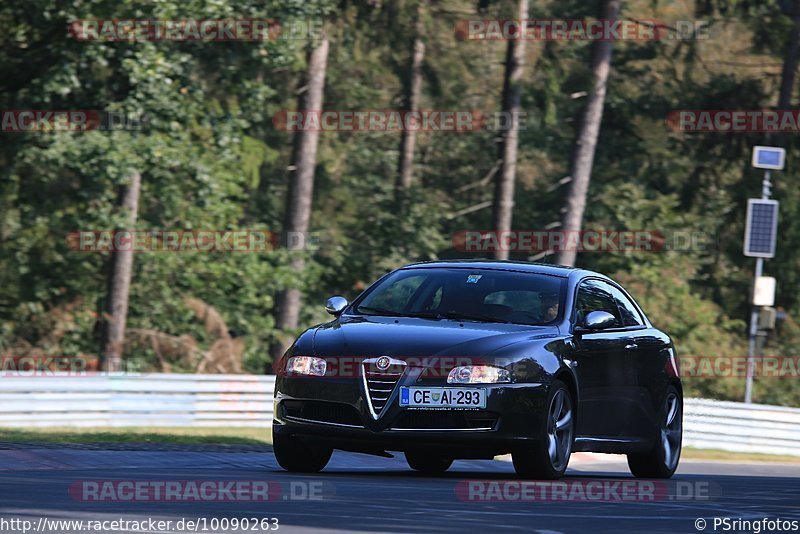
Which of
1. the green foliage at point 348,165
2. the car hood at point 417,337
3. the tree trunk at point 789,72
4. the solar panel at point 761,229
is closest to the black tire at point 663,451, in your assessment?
the car hood at point 417,337

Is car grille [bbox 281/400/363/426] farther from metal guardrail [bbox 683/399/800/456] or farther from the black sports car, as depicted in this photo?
metal guardrail [bbox 683/399/800/456]

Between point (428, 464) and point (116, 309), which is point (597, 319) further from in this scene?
point (116, 309)

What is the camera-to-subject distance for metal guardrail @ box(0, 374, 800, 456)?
2206 centimetres

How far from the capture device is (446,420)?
426 inches

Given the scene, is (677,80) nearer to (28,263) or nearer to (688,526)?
(28,263)

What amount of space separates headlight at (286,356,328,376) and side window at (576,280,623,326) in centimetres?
218

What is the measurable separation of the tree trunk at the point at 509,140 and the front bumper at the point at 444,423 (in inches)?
899

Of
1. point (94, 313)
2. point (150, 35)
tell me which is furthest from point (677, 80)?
point (150, 35)

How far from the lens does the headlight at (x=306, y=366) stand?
11156mm

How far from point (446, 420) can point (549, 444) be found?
804mm

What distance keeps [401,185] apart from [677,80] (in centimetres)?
800

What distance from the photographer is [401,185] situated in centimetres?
4384

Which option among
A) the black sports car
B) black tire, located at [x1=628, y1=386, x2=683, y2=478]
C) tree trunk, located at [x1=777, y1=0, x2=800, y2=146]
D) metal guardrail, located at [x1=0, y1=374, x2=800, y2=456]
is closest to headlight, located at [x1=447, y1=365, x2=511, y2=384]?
the black sports car

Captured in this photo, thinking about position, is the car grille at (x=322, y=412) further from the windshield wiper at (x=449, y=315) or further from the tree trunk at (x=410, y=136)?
the tree trunk at (x=410, y=136)
